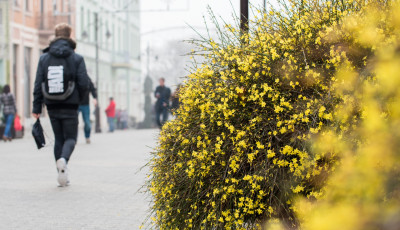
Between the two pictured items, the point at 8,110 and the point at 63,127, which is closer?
the point at 63,127

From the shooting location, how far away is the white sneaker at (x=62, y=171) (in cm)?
864

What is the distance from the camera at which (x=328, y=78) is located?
406 cm

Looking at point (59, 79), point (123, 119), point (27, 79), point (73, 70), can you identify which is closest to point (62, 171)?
point (59, 79)

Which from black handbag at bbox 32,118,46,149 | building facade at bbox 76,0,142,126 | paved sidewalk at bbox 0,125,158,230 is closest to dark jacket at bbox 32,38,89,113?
black handbag at bbox 32,118,46,149

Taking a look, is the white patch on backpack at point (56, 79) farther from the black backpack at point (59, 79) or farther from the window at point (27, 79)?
the window at point (27, 79)

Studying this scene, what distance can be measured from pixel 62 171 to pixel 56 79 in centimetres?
109

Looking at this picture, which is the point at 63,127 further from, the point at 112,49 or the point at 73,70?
the point at 112,49

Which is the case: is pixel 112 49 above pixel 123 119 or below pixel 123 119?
above

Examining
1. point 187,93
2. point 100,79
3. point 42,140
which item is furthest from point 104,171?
point 100,79

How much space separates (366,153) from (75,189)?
767 centimetres

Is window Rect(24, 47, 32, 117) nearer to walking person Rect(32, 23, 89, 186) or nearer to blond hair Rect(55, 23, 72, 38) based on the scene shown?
blond hair Rect(55, 23, 72, 38)

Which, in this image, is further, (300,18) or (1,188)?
(1,188)

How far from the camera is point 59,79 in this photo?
895 centimetres

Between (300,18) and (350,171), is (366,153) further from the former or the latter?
(300,18)
